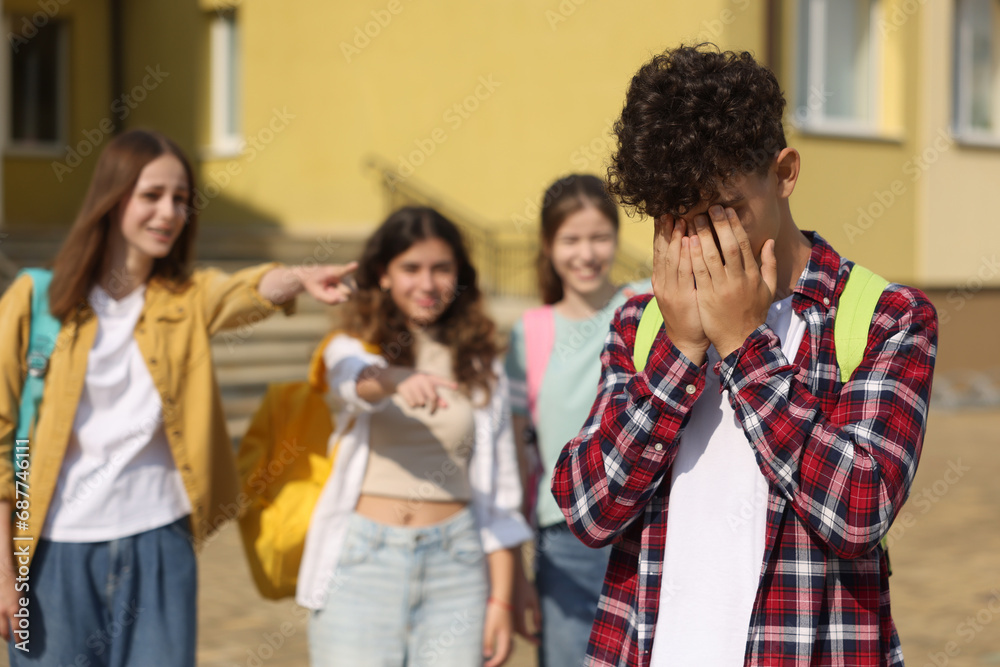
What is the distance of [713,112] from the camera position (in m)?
1.68

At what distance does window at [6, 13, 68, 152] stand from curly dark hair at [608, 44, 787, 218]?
17.7 metres

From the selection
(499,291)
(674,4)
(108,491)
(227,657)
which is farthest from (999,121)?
(108,491)

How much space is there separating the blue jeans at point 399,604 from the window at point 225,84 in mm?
14230

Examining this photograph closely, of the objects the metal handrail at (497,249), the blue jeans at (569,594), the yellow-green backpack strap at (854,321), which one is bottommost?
the blue jeans at (569,594)

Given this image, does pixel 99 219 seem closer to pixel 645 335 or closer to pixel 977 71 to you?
pixel 645 335

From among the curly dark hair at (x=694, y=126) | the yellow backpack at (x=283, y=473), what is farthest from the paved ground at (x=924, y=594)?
the curly dark hair at (x=694, y=126)

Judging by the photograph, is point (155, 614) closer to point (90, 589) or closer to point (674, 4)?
point (90, 589)

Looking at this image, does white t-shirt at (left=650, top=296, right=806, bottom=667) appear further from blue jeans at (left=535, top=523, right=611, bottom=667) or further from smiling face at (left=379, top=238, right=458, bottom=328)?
smiling face at (left=379, top=238, right=458, bottom=328)

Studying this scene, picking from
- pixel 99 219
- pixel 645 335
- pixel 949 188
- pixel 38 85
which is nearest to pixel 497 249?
pixel 949 188

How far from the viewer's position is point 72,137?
58.4 ft

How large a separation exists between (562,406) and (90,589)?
1493 millimetres

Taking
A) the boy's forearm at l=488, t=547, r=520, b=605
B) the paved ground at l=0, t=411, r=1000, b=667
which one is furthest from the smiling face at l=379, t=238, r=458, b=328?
the paved ground at l=0, t=411, r=1000, b=667

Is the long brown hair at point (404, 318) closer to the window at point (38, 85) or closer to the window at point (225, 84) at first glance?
the window at point (225, 84)

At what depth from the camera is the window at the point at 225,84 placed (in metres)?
16.6
